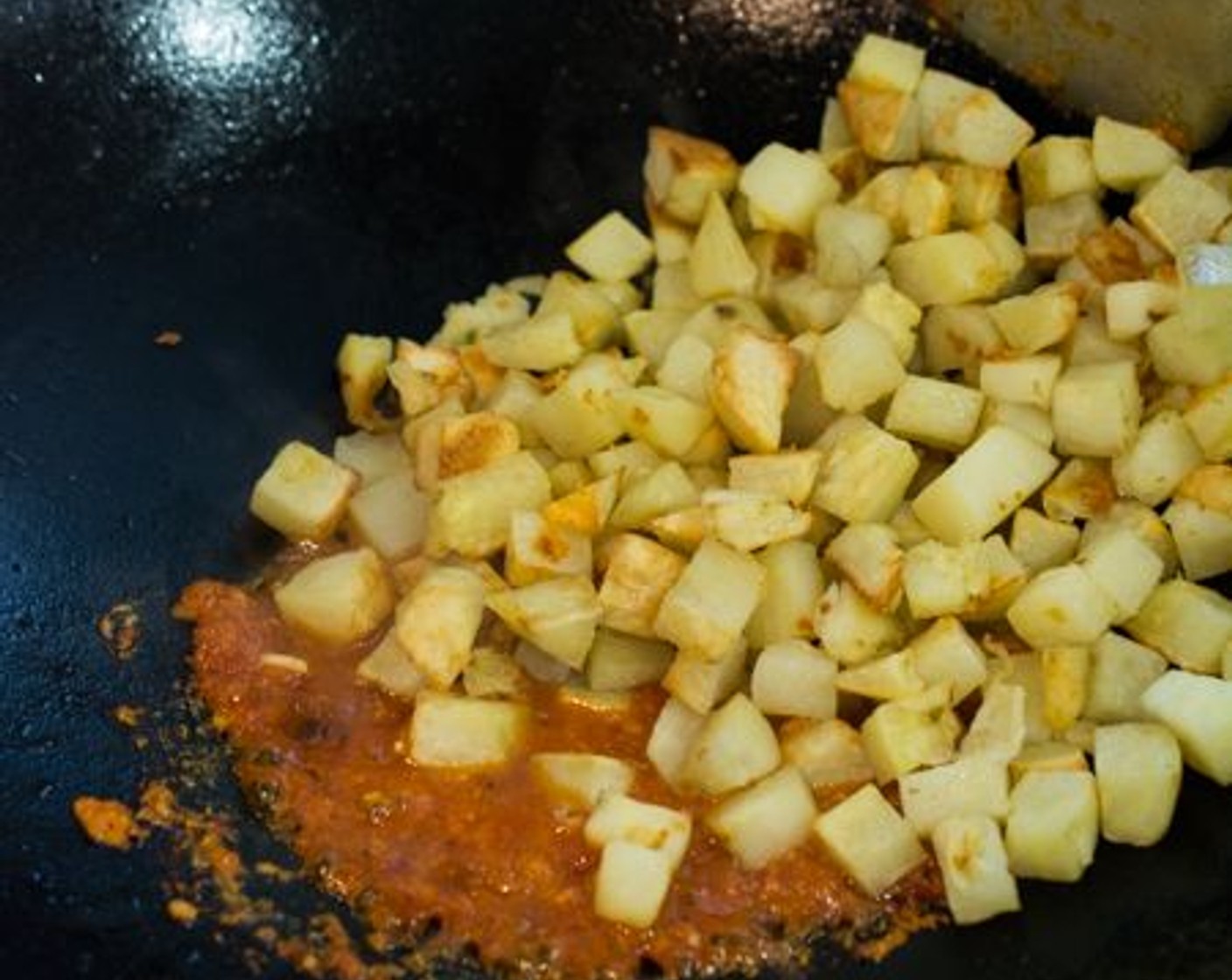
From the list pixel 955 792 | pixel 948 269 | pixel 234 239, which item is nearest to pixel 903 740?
pixel 955 792

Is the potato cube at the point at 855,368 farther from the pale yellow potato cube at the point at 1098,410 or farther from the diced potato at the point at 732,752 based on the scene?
the diced potato at the point at 732,752

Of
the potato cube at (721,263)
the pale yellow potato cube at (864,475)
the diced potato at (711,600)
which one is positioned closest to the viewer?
the diced potato at (711,600)

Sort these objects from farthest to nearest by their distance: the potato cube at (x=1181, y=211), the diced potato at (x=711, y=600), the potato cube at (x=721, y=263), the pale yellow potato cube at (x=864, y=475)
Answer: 1. the potato cube at (x=721, y=263)
2. the potato cube at (x=1181, y=211)
3. the pale yellow potato cube at (x=864, y=475)
4. the diced potato at (x=711, y=600)

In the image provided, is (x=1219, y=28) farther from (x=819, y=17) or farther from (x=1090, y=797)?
(x=1090, y=797)

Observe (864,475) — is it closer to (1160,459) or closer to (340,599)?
(1160,459)

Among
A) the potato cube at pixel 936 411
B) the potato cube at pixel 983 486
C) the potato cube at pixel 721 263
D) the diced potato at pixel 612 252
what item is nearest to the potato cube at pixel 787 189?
the potato cube at pixel 721 263

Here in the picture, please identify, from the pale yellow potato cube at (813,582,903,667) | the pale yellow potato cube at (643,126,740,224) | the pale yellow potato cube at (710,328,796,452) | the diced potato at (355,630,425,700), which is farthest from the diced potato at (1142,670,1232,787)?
the pale yellow potato cube at (643,126,740,224)
